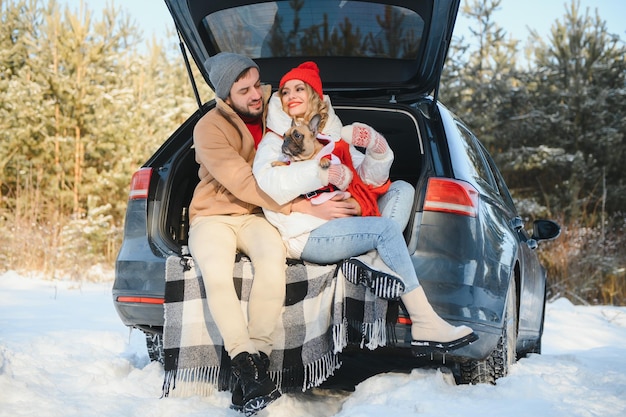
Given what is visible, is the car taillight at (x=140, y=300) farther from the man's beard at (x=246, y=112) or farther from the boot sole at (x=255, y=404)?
the man's beard at (x=246, y=112)

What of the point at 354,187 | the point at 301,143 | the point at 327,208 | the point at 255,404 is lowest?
the point at 255,404

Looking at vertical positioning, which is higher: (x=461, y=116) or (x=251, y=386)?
(x=461, y=116)

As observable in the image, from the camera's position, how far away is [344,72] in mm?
4348

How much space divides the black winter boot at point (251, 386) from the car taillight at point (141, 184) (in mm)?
1194

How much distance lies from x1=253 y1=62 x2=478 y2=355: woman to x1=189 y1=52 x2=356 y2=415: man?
7 centimetres

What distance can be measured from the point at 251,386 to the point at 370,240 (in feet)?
2.77

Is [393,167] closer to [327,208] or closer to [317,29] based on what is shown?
[317,29]

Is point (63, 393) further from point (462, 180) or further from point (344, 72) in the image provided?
point (344, 72)

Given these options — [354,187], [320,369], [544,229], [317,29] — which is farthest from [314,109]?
[544,229]

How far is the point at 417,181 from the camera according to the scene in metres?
4.04

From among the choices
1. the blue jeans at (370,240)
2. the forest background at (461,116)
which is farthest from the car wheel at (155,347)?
the forest background at (461,116)

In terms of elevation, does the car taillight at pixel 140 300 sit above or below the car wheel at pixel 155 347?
above

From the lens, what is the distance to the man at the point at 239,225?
10.2ft

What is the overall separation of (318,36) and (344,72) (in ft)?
0.88
